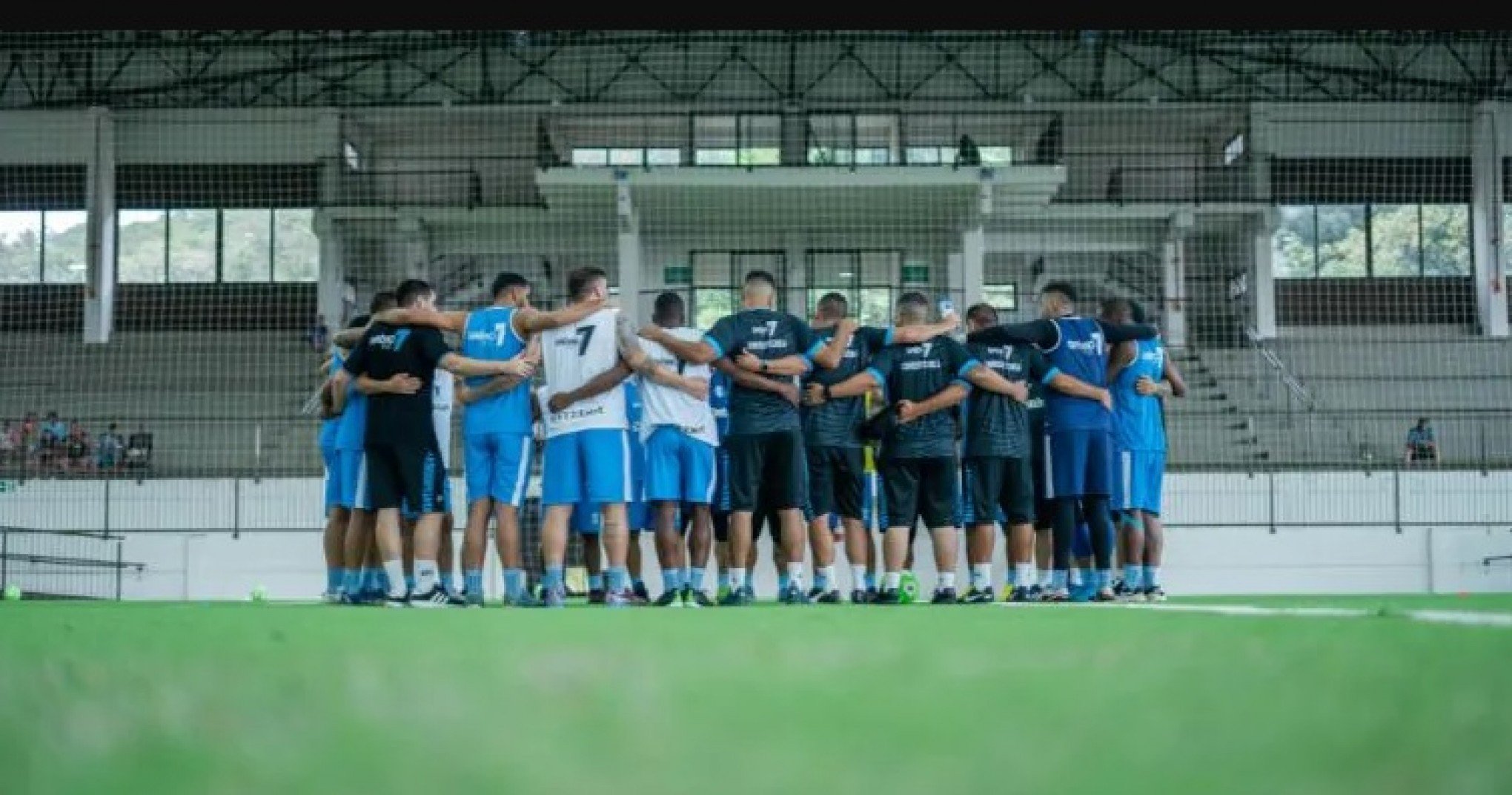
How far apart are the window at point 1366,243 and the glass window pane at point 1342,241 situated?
2 centimetres

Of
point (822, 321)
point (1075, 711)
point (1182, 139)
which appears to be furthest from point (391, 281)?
point (1075, 711)

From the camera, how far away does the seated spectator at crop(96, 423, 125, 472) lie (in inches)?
976

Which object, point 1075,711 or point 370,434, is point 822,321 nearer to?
point 370,434

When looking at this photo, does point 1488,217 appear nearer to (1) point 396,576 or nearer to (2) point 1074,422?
→ (2) point 1074,422

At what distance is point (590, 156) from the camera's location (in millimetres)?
37375

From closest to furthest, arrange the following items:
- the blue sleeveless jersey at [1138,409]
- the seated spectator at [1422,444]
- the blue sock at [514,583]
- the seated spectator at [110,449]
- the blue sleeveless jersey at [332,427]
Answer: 1. the blue sock at [514,583]
2. the blue sleeveless jersey at [332,427]
3. the blue sleeveless jersey at [1138,409]
4. the seated spectator at [110,449]
5. the seated spectator at [1422,444]

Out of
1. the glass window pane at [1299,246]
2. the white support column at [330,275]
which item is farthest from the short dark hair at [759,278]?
the glass window pane at [1299,246]

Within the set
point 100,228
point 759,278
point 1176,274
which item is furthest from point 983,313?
point 100,228

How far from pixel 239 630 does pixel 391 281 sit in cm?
3227

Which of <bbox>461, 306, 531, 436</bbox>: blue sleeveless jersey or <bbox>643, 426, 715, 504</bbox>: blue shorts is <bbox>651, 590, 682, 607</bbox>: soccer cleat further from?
<bbox>461, 306, 531, 436</bbox>: blue sleeveless jersey

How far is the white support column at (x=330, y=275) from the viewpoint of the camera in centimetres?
3619

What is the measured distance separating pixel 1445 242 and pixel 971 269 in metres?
13.1

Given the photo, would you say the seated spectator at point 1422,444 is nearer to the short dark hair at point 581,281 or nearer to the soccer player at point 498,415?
the short dark hair at point 581,281

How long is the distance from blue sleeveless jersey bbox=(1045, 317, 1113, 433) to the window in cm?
2755
